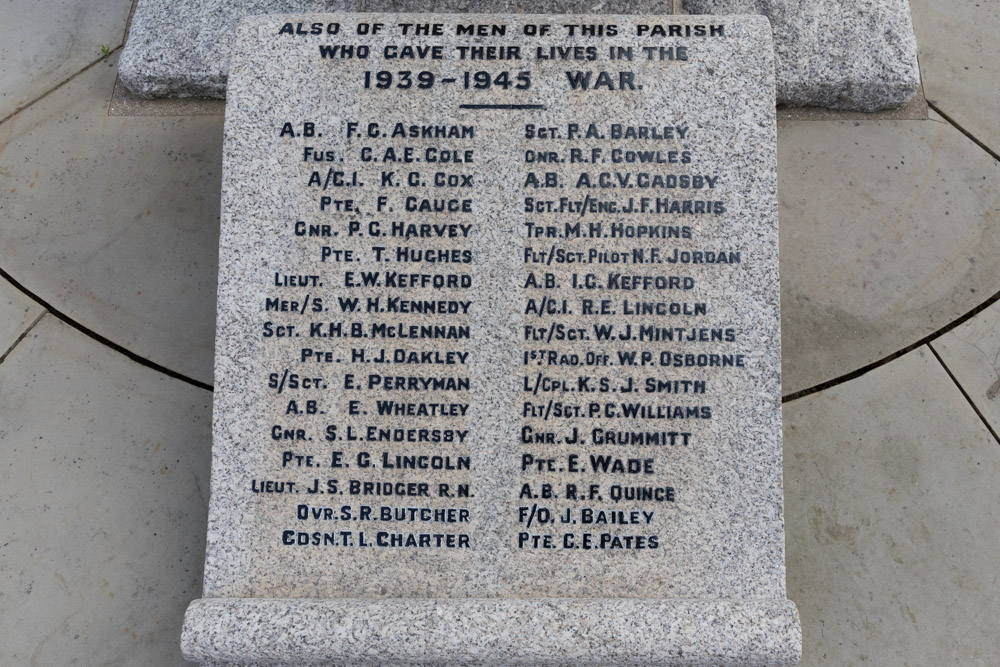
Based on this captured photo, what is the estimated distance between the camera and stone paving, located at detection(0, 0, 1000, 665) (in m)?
3.20

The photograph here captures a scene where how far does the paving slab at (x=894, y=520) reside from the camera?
314 cm

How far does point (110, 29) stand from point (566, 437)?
349 centimetres

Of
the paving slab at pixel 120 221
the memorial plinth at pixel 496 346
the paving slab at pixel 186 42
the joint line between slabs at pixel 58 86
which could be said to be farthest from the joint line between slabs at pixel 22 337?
the memorial plinth at pixel 496 346

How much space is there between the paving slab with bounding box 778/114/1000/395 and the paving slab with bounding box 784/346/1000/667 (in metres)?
0.20

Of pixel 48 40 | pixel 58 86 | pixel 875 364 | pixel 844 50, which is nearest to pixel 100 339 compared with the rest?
pixel 58 86

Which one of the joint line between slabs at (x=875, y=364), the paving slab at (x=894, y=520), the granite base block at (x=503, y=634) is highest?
the joint line between slabs at (x=875, y=364)

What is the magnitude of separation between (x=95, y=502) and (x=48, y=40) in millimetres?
2617

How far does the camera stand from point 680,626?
2.57 metres

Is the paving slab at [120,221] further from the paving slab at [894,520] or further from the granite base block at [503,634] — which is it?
the paving slab at [894,520]

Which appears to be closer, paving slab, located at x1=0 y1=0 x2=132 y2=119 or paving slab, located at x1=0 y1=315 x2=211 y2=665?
paving slab, located at x1=0 y1=315 x2=211 y2=665

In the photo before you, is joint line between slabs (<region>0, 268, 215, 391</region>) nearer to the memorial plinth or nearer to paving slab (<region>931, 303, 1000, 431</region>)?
the memorial plinth

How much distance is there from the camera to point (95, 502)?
10.9 ft

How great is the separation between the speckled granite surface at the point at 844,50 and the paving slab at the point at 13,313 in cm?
386

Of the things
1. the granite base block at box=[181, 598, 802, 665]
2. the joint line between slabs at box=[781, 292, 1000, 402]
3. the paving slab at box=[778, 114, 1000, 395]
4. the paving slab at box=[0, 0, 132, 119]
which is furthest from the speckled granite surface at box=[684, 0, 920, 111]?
the paving slab at box=[0, 0, 132, 119]
